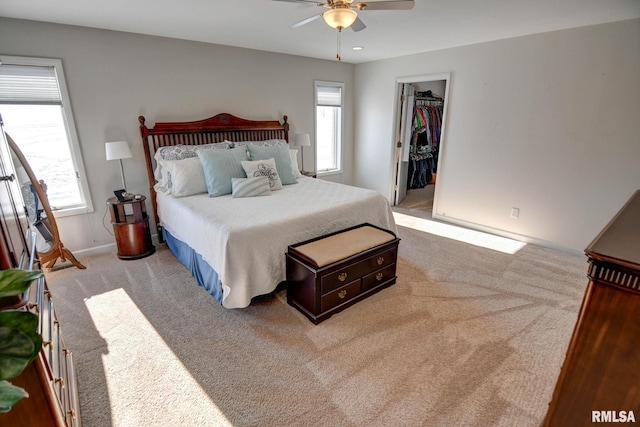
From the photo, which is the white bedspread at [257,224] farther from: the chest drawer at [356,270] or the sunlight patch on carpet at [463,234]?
the sunlight patch on carpet at [463,234]

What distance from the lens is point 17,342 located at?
574 millimetres

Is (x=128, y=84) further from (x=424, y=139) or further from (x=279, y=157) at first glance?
(x=424, y=139)

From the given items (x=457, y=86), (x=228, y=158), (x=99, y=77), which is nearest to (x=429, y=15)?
(x=457, y=86)

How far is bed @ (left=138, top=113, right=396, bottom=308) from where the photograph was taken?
2303 mm

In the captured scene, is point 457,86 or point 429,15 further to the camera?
point 457,86

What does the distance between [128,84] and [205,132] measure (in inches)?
35.9

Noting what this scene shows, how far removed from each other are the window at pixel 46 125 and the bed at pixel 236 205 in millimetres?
658

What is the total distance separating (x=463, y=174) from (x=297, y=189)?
2.39 m

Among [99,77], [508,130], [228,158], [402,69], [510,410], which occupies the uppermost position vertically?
[402,69]

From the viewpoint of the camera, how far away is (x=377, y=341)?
6.89 ft

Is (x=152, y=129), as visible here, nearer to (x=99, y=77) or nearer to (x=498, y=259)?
(x=99, y=77)

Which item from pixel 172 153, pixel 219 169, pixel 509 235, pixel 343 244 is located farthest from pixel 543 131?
pixel 172 153

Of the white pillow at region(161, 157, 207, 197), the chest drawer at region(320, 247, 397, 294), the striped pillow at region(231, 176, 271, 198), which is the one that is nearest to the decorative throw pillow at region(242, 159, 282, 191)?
the striped pillow at region(231, 176, 271, 198)

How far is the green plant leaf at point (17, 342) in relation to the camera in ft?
1.81
